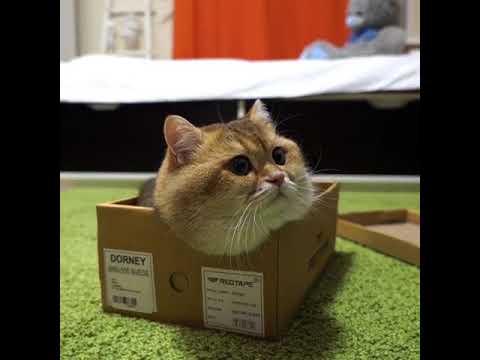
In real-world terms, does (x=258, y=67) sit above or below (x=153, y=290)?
above

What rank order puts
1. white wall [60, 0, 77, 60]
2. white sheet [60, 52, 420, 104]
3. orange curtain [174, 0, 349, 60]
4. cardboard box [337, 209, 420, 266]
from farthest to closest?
orange curtain [174, 0, 349, 60] → white wall [60, 0, 77, 60] → white sheet [60, 52, 420, 104] → cardboard box [337, 209, 420, 266]

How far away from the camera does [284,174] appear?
799mm

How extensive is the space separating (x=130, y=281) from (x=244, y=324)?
0.95 feet

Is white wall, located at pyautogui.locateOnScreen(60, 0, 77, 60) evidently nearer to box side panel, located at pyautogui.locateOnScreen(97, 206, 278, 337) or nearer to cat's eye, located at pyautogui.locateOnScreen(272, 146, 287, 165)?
box side panel, located at pyautogui.locateOnScreen(97, 206, 278, 337)

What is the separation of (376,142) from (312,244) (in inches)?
71.0

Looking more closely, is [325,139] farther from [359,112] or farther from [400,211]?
[400,211]

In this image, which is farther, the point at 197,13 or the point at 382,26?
the point at 197,13

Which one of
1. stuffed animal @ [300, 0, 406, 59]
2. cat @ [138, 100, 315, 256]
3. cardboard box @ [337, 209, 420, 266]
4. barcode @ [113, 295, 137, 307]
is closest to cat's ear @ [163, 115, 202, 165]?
cat @ [138, 100, 315, 256]

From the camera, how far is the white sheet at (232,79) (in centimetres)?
218

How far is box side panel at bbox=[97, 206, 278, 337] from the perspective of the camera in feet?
2.60

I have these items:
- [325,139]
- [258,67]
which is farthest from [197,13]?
[325,139]

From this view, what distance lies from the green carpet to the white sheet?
1.23 metres

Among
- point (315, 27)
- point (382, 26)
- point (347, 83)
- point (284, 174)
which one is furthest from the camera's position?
point (315, 27)

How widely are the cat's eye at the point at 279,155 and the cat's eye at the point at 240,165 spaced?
0.09m
